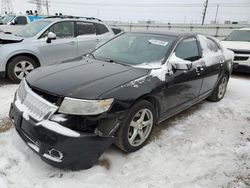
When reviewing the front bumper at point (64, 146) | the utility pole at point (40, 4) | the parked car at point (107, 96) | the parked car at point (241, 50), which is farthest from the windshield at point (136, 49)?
the utility pole at point (40, 4)

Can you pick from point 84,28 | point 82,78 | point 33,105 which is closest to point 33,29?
point 84,28

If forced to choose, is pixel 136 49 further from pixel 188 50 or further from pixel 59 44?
pixel 59 44

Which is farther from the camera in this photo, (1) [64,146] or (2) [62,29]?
(2) [62,29]

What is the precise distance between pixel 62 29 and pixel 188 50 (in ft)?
12.8

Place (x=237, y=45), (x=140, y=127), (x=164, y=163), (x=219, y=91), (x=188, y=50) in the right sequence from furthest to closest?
(x=237, y=45) → (x=219, y=91) → (x=188, y=50) → (x=140, y=127) → (x=164, y=163)

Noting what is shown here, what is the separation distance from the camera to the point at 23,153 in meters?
2.96

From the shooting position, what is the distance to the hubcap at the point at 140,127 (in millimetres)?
3051

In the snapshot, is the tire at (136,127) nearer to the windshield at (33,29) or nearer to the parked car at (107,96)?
the parked car at (107,96)

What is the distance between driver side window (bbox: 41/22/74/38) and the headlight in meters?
4.28

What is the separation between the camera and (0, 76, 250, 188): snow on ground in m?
2.62

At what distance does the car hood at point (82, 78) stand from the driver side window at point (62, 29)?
10.7 ft

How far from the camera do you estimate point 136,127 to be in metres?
3.08

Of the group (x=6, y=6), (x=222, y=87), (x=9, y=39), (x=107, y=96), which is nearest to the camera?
(x=107, y=96)

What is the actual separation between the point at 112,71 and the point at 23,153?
1503 millimetres
